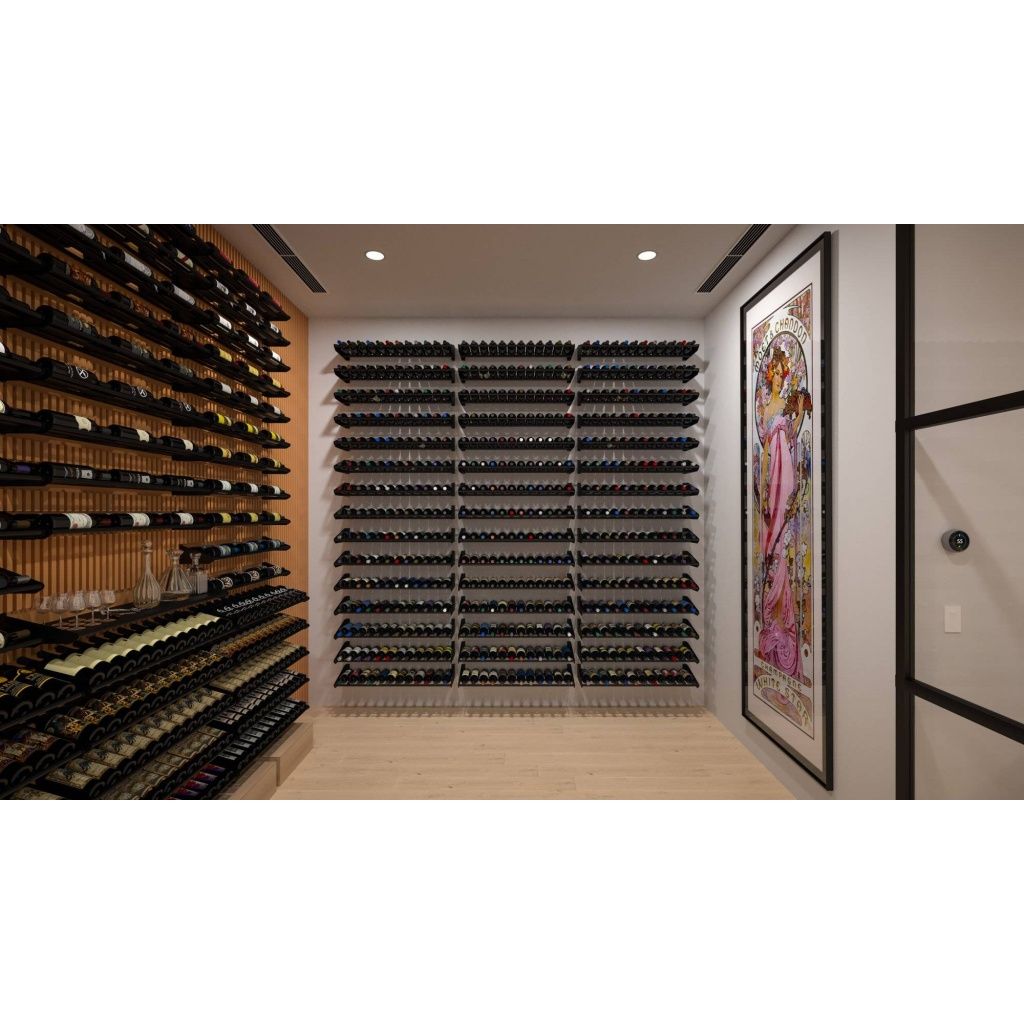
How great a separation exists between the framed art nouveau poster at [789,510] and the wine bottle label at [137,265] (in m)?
3.22

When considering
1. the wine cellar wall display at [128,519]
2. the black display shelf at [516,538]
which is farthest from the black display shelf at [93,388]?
the black display shelf at [516,538]

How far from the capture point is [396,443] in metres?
3.91

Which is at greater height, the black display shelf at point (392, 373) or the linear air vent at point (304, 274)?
the linear air vent at point (304, 274)

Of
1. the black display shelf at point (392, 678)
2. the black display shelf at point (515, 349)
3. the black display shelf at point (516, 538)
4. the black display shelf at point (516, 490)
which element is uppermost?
the black display shelf at point (515, 349)

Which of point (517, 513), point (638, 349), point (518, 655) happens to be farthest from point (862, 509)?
point (518, 655)

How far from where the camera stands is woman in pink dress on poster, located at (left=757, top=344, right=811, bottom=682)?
2738 mm

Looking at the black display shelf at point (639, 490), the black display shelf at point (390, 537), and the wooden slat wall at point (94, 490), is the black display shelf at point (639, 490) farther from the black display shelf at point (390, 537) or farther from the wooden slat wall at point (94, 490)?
the wooden slat wall at point (94, 490)

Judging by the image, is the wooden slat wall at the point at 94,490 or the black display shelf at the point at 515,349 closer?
the wooden slat wall at the point at 94,490

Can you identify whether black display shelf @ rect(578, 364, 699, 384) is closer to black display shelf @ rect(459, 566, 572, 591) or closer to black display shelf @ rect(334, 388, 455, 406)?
black display shelf @ rect(334, 388, 455, 406)

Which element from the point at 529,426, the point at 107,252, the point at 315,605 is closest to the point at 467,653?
the point at 315,605

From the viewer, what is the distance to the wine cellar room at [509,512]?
69.1 inches

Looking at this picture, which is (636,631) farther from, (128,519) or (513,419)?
(128,519)

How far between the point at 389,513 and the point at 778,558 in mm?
2909

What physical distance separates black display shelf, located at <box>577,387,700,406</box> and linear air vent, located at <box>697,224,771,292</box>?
79cm
